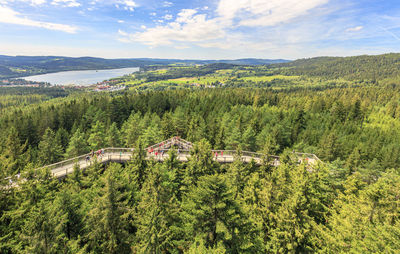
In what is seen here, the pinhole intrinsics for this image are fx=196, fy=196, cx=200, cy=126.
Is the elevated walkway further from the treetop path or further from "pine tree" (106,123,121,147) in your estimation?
"pine tree" (106,123,121,147)

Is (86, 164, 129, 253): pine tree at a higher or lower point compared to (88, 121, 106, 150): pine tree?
higher

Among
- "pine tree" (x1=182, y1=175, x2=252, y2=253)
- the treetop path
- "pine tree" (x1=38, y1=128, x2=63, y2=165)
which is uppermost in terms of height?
"pine tree" (x1=182, y1=175, x2=252, y2=253)

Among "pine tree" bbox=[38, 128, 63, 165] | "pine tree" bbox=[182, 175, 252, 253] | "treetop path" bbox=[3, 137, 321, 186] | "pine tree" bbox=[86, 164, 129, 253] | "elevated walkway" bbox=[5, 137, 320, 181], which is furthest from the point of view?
"pine tree" bbox=[38, 128, 63, 165]

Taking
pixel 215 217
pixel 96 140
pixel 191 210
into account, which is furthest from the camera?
pixel 96 140

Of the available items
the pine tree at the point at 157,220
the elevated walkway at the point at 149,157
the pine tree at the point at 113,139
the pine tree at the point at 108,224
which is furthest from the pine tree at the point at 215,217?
the pine tree at the point at 113,139

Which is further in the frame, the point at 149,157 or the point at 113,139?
the point at 113,139

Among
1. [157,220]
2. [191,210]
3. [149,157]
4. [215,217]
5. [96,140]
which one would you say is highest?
[215,217]

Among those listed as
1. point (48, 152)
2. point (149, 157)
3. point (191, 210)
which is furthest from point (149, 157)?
point (48, 152)

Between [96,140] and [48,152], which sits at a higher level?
[96,140]

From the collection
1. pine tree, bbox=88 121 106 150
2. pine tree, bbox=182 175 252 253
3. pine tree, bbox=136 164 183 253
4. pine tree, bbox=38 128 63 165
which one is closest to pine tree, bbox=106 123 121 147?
pine tree, bbox=88 121 106 150

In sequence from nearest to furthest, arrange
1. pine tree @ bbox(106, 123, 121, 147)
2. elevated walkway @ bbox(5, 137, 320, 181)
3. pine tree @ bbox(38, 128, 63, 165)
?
elevated walkway @ bbox(5, 137, 320, 181)
pine tree @ bbox(38, 128, 63, 165)
pine tree @ bbox(106, 123, 121, 147)

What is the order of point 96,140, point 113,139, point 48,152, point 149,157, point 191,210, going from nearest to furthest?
point 191,210
point 149,157
point 48,152
point 96,140
point 113,139

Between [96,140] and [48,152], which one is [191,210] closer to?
[96,140]
